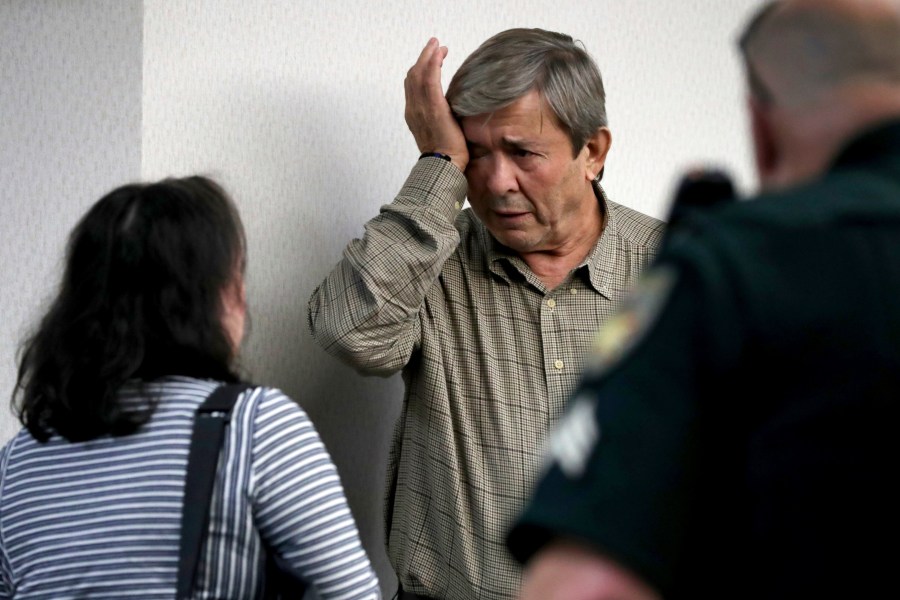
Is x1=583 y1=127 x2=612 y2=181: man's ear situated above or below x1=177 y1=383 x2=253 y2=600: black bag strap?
above

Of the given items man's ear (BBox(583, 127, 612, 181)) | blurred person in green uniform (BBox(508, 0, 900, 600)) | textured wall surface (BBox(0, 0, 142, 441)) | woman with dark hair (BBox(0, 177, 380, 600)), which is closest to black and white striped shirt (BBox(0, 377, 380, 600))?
woman with dark hair (BBox(0, 177, 380, 600))

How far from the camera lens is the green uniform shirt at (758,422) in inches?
27.5

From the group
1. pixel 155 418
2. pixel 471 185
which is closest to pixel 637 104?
pixel 471 185

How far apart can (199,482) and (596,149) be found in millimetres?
1200

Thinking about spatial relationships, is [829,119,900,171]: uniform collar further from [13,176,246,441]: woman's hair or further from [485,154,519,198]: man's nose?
[485,154,519,198]: man's nose

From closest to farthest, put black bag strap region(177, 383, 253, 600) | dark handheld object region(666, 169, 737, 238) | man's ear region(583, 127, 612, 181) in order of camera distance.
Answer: dark handheld object region(666, 169, 737, 238) → black bag strap region(177, 383, 253, 600) → man's ear region(583, 127, 612, 181)

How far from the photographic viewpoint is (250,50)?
2.26 metres

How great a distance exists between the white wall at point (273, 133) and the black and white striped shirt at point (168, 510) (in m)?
0.90

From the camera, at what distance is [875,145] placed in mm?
779

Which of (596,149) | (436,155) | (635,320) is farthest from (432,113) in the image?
(635,320)

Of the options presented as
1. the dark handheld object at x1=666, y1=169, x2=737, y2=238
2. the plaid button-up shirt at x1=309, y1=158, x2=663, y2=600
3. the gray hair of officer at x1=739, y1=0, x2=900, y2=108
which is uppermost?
the gray hair of officer at x1=739, y1=0, x2=900, y2=108

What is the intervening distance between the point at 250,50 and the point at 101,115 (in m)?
0.32

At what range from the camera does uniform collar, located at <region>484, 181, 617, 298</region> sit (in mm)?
2113

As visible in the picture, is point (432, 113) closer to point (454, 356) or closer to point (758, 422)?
point (454, 356)
